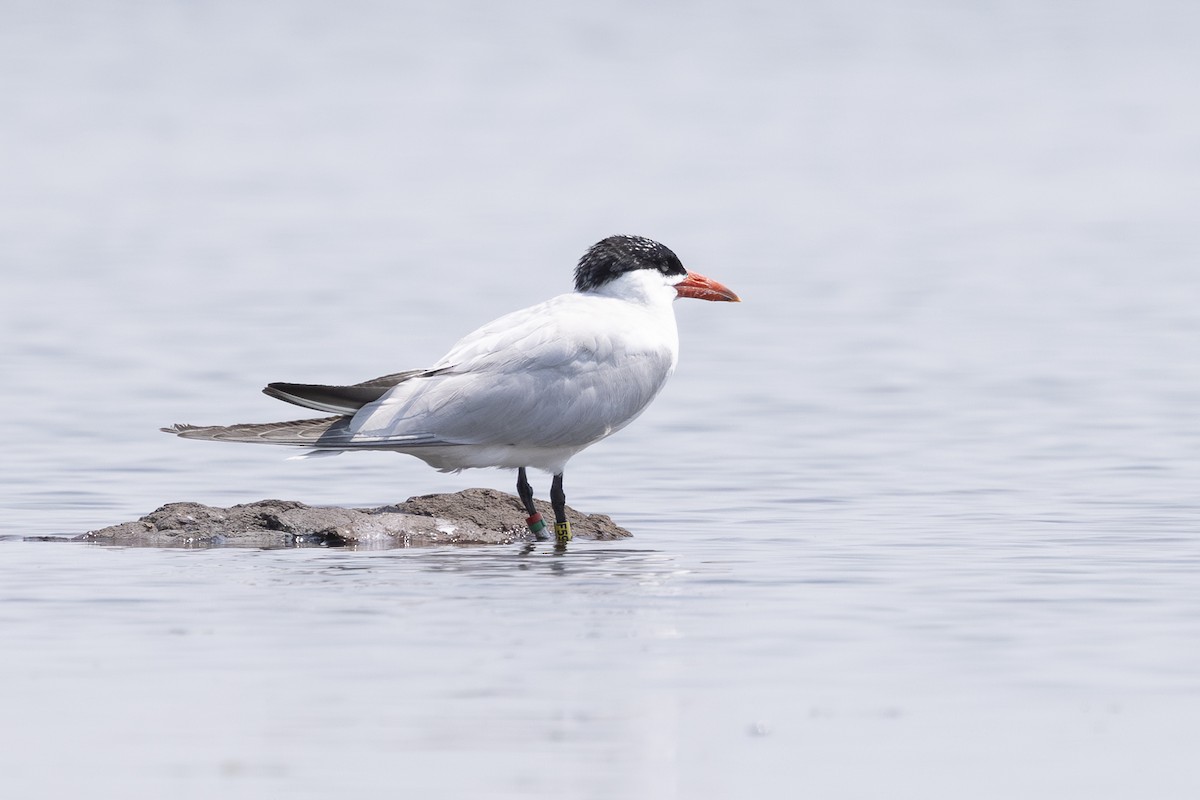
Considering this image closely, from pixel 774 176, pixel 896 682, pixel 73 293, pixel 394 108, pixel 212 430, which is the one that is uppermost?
pixel 394 108

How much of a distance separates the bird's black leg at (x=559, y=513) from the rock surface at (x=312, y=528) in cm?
16

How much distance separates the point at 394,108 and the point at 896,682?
66.7 meters

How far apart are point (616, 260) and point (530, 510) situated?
1.48 metres

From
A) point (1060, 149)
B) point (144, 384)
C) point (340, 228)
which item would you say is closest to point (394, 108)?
point (1060, 149)

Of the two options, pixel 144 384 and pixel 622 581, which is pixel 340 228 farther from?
pixel 622 581

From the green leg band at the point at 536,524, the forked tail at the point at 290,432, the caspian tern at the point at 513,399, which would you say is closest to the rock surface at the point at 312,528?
the green leg band at the point at 536,524

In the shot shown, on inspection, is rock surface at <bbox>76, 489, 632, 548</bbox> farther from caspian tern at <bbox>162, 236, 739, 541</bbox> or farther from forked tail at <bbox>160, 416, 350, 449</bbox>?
forked tail at <bbox>160, 416, 350, 449</bbox>

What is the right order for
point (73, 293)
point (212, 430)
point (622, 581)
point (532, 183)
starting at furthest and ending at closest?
point (532, 183)
point (73, 293)
point (212, 430)
point (622, 581)

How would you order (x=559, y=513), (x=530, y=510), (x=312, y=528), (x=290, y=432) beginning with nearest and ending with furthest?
(x=312, y=528) < (x=290, y=432) < (x=559, y=513) < (x=530, y=510)

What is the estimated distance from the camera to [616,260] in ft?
40.9

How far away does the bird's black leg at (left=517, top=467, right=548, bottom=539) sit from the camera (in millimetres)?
11844

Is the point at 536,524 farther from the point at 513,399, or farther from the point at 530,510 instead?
the point at 513,399

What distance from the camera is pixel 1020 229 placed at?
37.6 metres

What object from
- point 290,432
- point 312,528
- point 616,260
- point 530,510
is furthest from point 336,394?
point 616,260
